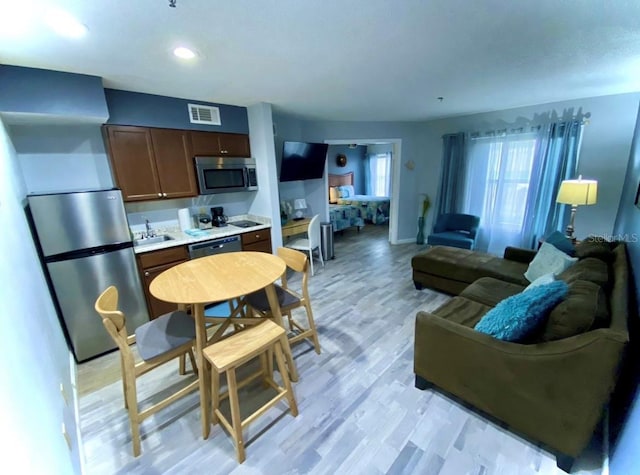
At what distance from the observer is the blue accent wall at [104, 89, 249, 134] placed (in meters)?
2.51

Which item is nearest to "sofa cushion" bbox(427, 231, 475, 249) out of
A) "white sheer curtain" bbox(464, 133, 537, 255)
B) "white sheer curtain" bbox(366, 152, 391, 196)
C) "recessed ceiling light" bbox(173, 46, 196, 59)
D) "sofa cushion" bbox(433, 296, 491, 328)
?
"white sheer curtain" bbox(464, 133, 537, 255)

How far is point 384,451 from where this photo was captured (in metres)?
1.50

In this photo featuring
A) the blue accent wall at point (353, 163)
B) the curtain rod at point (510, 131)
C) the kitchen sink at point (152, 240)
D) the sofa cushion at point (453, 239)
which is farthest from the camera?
the blue accent wall at point (353, 163)

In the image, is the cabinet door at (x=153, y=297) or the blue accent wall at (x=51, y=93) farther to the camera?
the cabinet door at (x=153, y=297)

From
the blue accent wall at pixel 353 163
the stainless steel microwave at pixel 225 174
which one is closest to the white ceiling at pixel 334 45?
the stainless steel microwave at pixel 225 174

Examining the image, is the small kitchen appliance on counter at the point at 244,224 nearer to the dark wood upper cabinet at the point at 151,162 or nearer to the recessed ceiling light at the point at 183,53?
the dark wood upper cabinet at the point at 151,162

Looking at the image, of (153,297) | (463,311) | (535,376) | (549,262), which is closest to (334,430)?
(535,376)

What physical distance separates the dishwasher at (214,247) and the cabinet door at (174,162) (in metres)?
0.63

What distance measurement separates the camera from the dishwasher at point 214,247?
2842 millimetres

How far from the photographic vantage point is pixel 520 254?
9.99ft

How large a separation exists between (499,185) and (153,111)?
496 cm

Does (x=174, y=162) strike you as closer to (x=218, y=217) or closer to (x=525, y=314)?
(x=218, y=217)

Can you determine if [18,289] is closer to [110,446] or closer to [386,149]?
[110,446]

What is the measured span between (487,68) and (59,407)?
3.73 metres
